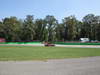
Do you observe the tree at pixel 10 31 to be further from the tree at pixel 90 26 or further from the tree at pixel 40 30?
the tree at pixel 90 26

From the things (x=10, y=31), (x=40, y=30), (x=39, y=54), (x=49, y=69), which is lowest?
(x=39, y=54)

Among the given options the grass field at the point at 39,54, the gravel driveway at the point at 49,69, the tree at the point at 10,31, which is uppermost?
the tree at the point at 10,31

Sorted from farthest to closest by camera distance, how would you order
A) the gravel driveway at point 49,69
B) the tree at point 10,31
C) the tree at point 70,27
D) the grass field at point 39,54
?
the tree at point 70,27
the tree at point 10,31
the grass field at point 39,54
the gravel driveway at point 49,69

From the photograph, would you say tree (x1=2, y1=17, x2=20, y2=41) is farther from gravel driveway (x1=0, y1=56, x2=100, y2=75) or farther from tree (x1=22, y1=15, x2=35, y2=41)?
gravel driveway (x1=0, y1=56, x2=100, y2=75)

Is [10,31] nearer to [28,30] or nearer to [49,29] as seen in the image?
[28,30]

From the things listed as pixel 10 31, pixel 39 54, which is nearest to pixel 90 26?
pixel 10 31

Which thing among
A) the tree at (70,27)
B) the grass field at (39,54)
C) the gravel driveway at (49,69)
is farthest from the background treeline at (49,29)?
the gravel driveway at (49,69)

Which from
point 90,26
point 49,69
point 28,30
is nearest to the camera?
point 49,69

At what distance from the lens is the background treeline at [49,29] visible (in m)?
94.7

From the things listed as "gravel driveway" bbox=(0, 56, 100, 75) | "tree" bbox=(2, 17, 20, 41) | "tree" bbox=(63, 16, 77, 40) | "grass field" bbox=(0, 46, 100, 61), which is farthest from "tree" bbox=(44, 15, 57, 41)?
"gravel driveway" bbox=(0, 56, 100, 75)

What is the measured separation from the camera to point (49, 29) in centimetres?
10675

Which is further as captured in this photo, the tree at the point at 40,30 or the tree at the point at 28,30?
the tree at the point at 40,30

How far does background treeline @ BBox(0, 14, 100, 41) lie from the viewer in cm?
9469

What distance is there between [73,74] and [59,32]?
3826 inches
